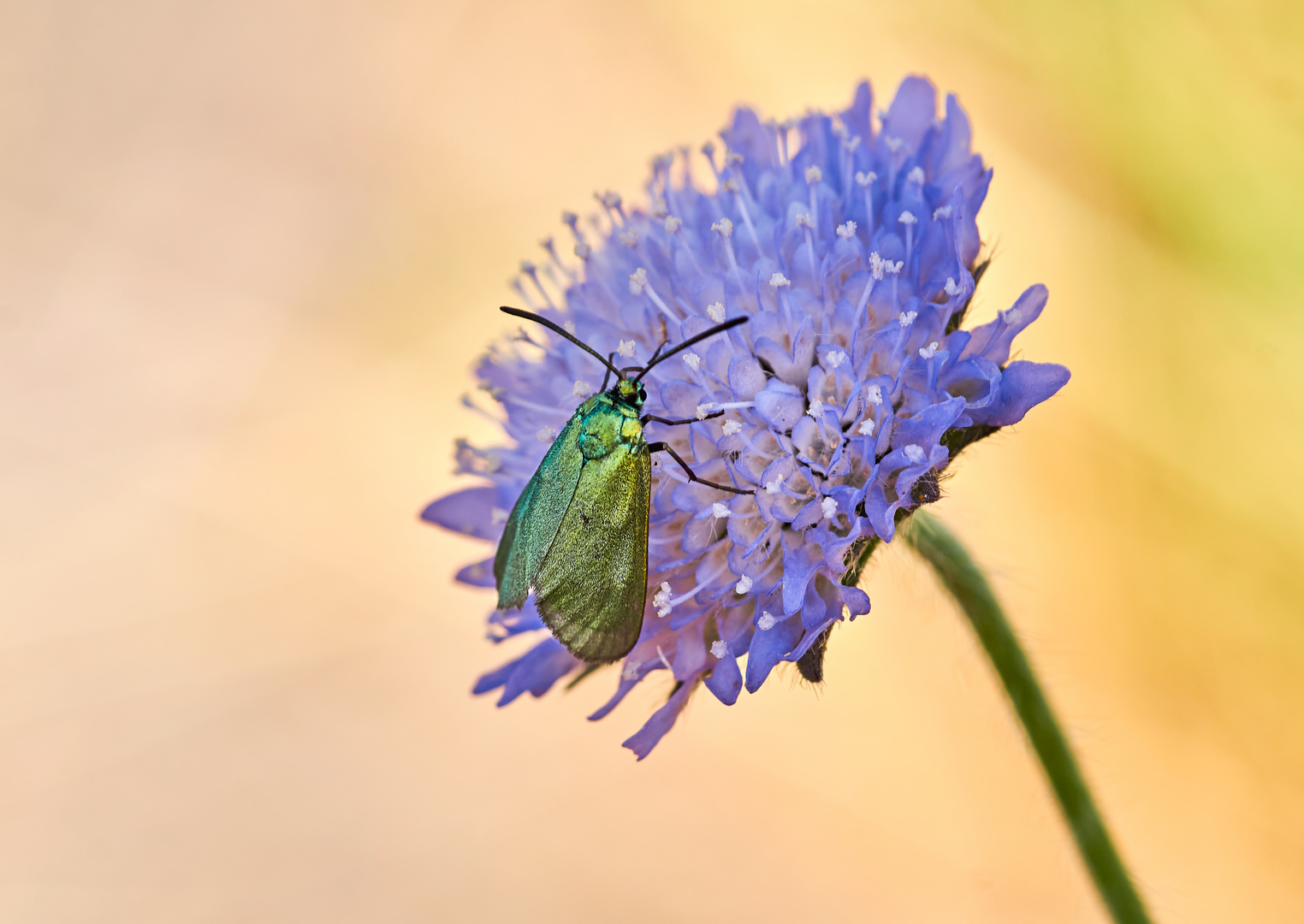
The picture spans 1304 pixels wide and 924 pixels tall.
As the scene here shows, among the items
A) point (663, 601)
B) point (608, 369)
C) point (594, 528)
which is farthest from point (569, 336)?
point (663, 601)

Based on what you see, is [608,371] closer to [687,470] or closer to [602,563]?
[687,470]

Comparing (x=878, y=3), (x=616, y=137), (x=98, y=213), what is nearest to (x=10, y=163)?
(x=98, y=213)

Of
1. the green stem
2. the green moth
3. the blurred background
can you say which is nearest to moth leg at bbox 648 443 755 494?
the green moth

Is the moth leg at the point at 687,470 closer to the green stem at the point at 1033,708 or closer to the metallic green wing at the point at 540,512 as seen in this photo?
the metallic green wing at the point at 540,512

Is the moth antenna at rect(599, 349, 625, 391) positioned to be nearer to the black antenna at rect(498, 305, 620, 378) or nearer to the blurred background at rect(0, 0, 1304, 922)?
the black antenna at rect(498, 305, 620, 378)

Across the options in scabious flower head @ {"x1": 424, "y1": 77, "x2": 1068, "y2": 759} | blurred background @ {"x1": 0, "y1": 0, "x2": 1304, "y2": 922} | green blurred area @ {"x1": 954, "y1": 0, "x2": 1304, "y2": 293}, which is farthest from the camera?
blurred background @ {"x1": 0, "y1": 0, "x2": 1304, "y2": 922}

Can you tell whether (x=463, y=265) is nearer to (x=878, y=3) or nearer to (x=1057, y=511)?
(x=878, y=3)
